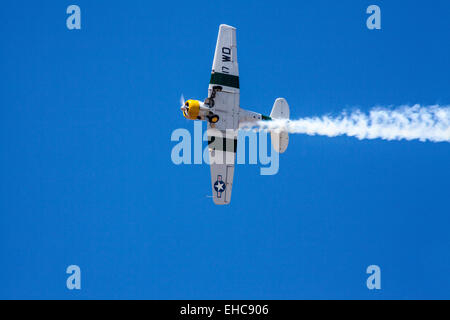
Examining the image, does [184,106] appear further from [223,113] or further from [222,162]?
[222,162]

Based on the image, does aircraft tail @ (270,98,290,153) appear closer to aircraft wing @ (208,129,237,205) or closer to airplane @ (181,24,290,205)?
airplane @ (181,24,290,205)

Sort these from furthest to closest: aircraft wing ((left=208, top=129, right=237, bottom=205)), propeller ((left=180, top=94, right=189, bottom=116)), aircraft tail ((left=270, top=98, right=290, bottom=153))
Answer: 1. aircraft tail ((left=270, top=98, right=290, bottom=153))
2. aircraft wing ((left=208, top=129, right=237, bottom=205))
3. propeller ((left=180, top=94, right=189, bottom=116))

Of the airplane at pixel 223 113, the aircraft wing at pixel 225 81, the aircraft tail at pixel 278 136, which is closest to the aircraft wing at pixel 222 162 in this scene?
the airplane at pixel 223 113

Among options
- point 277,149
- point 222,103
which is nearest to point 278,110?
point 277,149

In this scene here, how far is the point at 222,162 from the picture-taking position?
30.0 metres

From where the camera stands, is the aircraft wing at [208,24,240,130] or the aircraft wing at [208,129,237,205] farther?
the aircraft wing at [208,129,237,205]

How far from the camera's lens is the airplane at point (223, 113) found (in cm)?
2852

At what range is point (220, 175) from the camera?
3017cm

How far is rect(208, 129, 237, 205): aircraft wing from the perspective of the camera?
29359 mm

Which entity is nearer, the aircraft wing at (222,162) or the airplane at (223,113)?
the airplane at (223,113)

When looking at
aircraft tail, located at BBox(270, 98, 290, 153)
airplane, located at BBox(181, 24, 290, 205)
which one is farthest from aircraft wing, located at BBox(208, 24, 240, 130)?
aircraft tail, located at BBox(270, 98, 290, 153)

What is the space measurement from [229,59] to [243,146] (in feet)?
14.1

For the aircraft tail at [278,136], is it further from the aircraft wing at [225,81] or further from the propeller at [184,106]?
the propeller at [184,106]

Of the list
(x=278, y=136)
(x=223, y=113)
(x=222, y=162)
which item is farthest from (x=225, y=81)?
(x=278, y=136)
